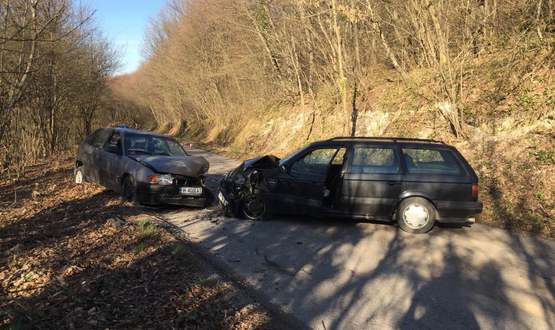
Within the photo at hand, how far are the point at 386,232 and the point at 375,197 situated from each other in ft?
2.06

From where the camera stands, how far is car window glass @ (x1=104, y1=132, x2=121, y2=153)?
9.85m

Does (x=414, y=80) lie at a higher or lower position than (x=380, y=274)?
higher

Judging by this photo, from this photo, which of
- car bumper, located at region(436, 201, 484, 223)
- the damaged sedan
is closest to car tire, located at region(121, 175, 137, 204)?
the damaged sedan

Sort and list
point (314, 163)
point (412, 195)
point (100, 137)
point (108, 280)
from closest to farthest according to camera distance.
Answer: point (108, 280) < point (412, 195) < point (314, 163) < point (100, 137)

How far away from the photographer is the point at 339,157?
A: 7.68 metres

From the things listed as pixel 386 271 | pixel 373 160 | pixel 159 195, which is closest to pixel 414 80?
pixel 373 160

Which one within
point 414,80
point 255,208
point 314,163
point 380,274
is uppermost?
point 414,80

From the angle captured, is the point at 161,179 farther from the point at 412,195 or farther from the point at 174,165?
the point at 412,195

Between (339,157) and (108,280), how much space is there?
4.42 meters

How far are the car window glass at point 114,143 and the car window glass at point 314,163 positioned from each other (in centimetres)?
449

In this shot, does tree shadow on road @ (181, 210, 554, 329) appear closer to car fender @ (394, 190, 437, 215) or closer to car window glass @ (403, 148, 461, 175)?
car fender @ (394, 190, 437, 215)

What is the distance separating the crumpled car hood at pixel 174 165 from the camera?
8.78 metres

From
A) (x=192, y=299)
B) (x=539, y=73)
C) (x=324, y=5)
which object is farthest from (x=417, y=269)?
(x=324, y=5)

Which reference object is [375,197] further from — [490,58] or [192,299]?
[490,58]
